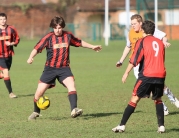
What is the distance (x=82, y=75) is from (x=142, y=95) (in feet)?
37.7

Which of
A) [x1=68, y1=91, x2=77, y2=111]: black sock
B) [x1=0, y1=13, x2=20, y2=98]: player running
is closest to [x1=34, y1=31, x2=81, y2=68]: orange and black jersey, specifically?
[x1=68, y1=91, x2=77, y2=111]: black sock

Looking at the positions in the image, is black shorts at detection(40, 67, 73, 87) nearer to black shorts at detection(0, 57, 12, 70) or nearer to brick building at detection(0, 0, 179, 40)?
black shorts at detection(0, 57, 12, 70)

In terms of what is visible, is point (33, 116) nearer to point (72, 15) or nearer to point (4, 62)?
point (4, 62)

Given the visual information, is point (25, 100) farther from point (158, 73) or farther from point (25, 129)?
point (158, 73)

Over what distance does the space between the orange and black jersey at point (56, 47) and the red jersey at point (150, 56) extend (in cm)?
207

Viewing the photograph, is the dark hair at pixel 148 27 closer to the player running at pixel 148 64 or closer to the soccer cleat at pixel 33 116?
the player running at pixel 148 64

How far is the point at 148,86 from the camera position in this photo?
8.70m

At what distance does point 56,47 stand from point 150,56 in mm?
2307

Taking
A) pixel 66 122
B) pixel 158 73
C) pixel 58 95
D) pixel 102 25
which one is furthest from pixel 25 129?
pixel 102 25

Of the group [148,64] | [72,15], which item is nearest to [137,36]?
[148,64]

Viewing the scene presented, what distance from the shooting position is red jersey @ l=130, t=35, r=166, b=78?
8.54 metres

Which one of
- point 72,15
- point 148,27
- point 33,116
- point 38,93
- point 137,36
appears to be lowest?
point 33,116

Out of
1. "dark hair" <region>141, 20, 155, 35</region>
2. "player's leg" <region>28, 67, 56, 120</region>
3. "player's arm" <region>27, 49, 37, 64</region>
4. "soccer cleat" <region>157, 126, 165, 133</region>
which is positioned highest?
"dark hair" <region>141, 20, 155, 35</region>

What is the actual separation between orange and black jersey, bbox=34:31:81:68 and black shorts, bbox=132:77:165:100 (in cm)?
209
